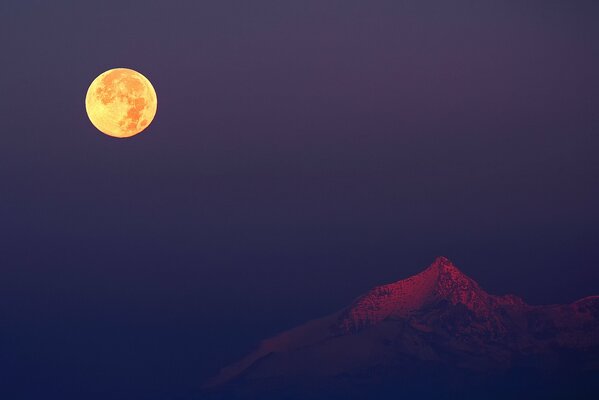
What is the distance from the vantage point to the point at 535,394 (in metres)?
142

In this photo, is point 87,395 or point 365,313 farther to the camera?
point 365,313

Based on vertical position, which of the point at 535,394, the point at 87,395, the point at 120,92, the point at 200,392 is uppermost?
the point at 120,92

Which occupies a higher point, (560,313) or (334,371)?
(334,371)

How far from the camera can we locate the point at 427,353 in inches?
6398

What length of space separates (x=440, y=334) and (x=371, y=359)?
28.1 metres

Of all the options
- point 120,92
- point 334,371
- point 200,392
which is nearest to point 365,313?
point 334,371

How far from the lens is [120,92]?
41.7 metres

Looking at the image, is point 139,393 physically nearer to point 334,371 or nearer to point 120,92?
point 334,371

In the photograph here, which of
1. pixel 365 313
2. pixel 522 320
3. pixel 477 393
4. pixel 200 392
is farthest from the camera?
pixel 522 320

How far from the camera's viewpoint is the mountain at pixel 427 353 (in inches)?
5354

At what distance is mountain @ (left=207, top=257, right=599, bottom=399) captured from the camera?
136000 millimetres

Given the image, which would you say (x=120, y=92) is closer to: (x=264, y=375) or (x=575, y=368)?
(x=264, y=375)

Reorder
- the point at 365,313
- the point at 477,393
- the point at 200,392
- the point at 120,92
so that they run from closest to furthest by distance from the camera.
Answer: the point at 120,92, the point at 200,392, the point at 477,393, the point at 365,313

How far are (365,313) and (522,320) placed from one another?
40.2m
